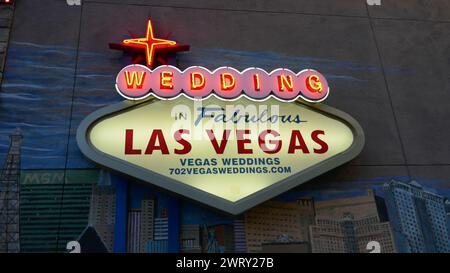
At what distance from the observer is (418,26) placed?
1237cm

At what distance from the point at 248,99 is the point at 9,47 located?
16.8 ft

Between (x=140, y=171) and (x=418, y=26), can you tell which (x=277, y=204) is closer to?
(x=140, y=171)

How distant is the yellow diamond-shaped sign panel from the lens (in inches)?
358

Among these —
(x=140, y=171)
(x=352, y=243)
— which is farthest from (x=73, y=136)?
(x=352, y=243)

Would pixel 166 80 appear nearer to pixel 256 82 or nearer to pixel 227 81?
pixel 227 81

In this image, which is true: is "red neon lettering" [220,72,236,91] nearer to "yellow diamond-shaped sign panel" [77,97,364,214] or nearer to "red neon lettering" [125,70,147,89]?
"yellow diamond-shaped sign panel" [77,97,364,214]

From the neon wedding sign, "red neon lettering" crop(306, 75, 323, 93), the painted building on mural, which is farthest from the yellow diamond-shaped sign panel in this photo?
the painted building on mural

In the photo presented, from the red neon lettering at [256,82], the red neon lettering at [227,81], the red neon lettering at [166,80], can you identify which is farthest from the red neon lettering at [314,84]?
the red neon lettering at [166,80]

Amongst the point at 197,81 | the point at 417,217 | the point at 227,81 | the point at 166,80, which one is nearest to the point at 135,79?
the point at 166,80

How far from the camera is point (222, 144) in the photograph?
9.62m

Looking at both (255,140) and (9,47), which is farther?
(9,47)

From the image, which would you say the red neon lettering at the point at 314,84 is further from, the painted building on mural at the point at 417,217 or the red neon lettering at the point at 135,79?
the red neon lettering at the point at 135,79

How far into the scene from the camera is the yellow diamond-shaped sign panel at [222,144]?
909 centimetres

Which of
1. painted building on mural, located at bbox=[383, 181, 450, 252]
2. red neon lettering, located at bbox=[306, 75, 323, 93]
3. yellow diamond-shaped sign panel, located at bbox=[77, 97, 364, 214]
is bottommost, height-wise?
painted building on mural, located at bbox=[383, 181, 450, 252]
